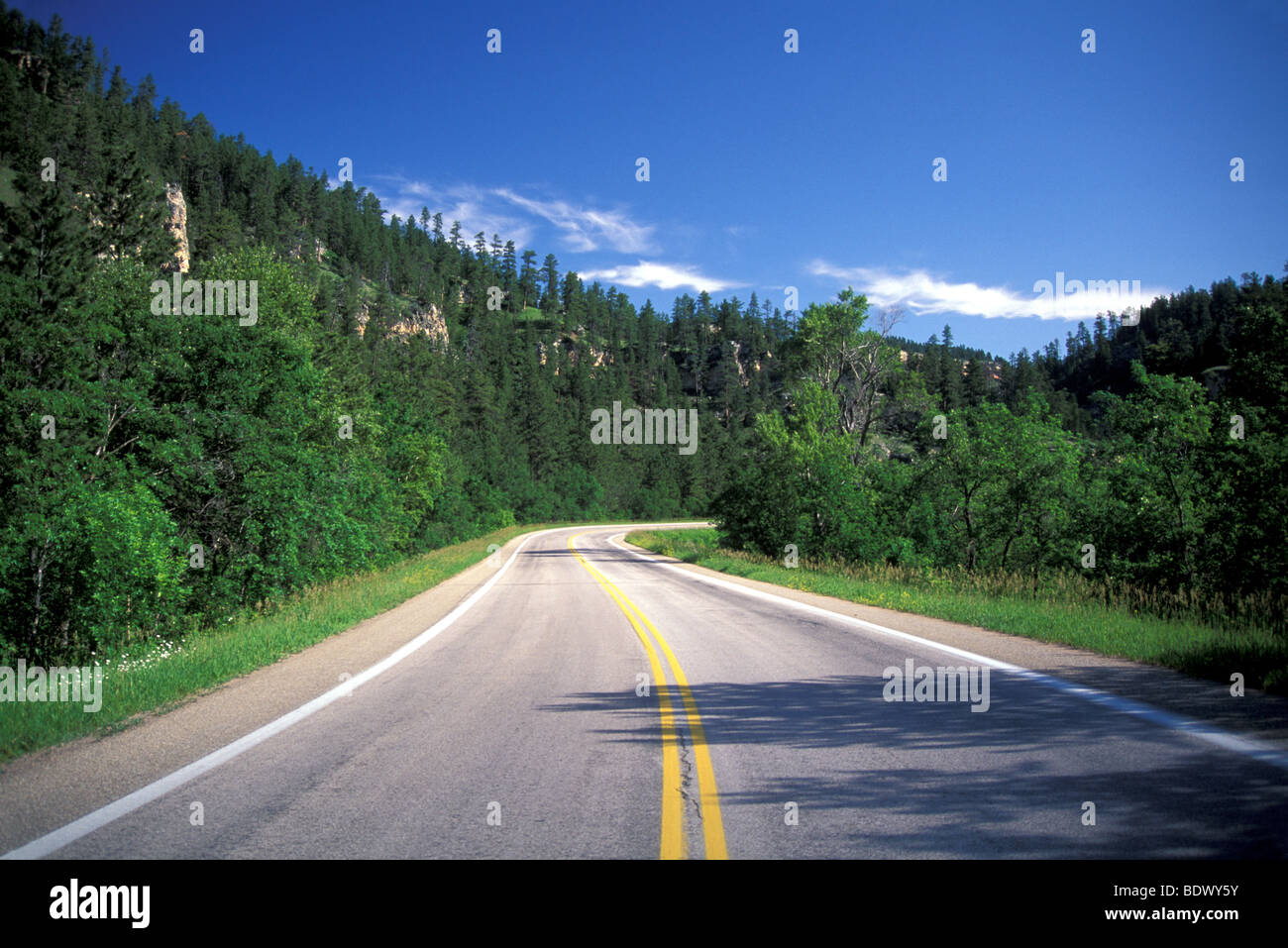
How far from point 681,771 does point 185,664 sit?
21.9 ft

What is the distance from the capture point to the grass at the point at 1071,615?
7.44 m

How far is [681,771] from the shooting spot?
15.4ft

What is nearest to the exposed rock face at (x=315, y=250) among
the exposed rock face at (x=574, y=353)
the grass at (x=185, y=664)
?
the exposed rock face at (x=574, y=353)

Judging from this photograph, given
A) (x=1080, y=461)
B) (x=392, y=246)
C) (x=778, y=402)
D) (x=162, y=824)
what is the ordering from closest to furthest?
(x=162, y=824), (x=1080, y=461), (x=778, y=402), (x=392, y=246)

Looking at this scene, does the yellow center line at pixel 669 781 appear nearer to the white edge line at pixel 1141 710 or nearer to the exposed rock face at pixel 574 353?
the white edge line at pixel 1141 710

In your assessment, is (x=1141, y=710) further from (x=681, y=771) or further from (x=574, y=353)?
(x=574, y=353)

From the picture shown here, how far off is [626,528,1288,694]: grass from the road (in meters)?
0.60

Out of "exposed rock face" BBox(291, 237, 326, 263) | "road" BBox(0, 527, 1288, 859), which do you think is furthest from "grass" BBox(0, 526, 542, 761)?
"exposed rock face" BBox(291, 237, 326, 263)

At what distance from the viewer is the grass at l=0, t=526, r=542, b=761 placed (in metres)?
5.48

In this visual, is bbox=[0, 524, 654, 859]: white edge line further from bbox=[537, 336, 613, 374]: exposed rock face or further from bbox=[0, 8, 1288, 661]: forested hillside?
bbox=[537, 336, 613, 374]: exposed rock face

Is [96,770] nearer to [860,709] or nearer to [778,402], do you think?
[860,709]
